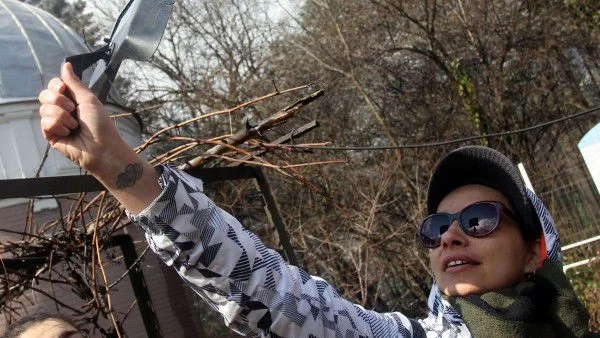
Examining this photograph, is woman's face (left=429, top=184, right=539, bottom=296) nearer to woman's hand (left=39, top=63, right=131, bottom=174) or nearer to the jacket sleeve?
the jacket sleeve

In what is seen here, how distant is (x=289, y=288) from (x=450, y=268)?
46cm

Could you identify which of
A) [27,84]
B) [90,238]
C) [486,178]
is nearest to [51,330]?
[486,178]

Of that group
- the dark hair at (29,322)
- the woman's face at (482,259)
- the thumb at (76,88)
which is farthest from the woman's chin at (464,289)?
the dark hair at (29,322)

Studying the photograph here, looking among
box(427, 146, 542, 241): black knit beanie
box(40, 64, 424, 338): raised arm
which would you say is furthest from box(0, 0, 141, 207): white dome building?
box(40, 64, 424, 338): raised arm

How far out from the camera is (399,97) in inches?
669

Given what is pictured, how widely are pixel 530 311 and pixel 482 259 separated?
0.18 metres

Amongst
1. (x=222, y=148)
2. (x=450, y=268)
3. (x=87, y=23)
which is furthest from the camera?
(x=87, y=23)

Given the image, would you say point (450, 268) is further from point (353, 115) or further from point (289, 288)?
point (353, 115)

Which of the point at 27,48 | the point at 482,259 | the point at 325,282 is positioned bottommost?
the point at 482,259

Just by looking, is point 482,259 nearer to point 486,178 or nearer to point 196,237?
point 486,178

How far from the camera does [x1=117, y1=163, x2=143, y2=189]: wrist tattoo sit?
145cm

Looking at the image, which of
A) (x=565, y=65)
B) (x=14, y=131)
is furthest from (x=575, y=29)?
(x=14, y=131)

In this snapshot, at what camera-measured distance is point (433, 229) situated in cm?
197

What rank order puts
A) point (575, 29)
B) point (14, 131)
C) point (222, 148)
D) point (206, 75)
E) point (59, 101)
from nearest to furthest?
point (59, 101) → point (222, 148) → point (14, 131) → point (575, 29) → point (206, 75)
